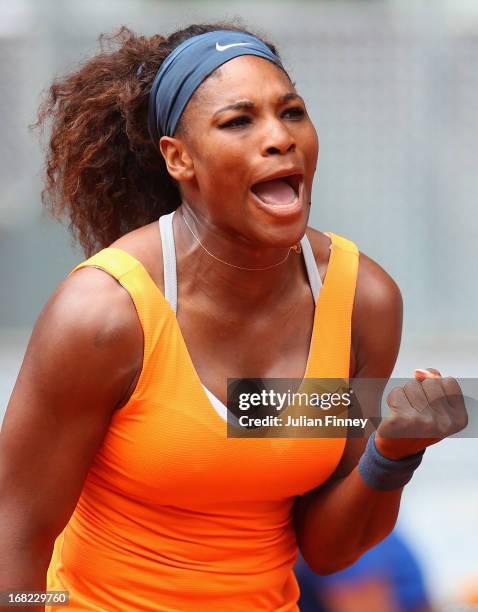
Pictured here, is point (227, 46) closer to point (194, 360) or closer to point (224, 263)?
point (224, 263)

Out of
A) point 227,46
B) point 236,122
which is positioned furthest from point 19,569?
point 227,46

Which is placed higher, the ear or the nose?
the nose

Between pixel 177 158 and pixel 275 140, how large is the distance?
0.25m

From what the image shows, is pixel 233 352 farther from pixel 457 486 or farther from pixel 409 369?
pixel 409 369

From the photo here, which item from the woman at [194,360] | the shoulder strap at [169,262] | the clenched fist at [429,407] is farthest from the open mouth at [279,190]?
the clenched fist at [429,407]

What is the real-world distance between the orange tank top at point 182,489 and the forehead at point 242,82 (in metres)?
0.35

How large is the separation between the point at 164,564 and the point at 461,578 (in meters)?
1.66

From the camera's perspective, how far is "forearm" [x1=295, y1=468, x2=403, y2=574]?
236 cm

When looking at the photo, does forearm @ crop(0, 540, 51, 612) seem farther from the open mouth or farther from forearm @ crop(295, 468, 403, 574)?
the open mouth

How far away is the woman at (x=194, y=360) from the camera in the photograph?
7.02 feet

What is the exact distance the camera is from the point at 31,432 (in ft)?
7.05

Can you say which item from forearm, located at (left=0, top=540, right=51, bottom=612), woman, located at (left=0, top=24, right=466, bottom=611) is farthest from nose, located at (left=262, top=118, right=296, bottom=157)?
forearm, located at (left=0, top=540, right=51, bottom=612)

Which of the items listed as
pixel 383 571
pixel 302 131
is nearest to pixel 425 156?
pixel 383 571

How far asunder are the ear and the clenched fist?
58 centimetres
